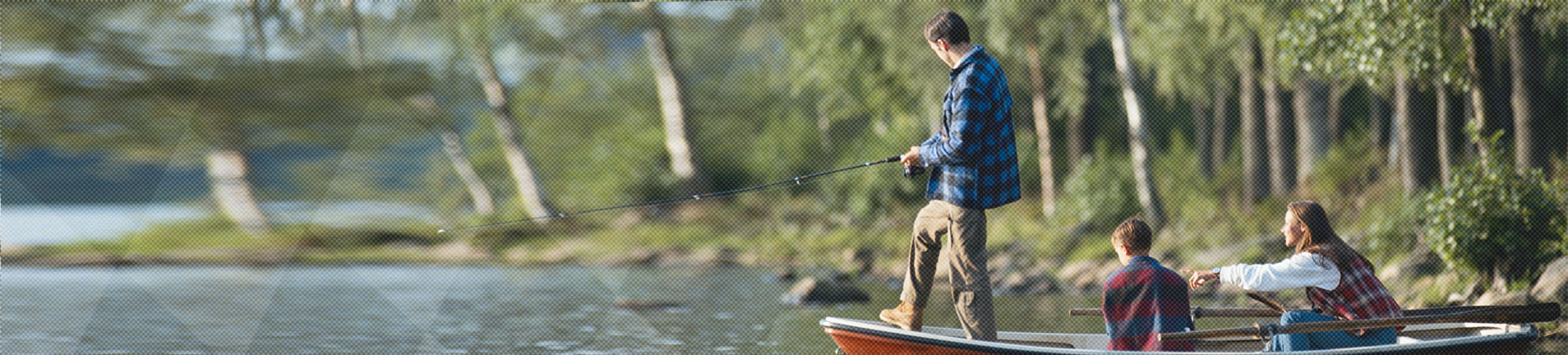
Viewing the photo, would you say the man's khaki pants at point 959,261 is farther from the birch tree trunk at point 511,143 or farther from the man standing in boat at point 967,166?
the birch tree trunk at point 511,143

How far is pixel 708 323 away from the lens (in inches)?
358

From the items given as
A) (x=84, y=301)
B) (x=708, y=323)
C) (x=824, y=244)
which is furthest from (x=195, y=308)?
(x=824, y=244)

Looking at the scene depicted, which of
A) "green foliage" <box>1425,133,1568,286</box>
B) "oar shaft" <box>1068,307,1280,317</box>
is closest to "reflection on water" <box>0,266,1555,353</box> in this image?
"green foliage" <box>1425,133,1568,286</box>

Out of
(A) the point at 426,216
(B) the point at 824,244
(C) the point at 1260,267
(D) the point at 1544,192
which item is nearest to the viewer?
(A) the point at 426,216

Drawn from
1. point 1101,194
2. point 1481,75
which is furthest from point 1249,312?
point 1101,194

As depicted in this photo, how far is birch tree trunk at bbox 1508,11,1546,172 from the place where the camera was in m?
9.22

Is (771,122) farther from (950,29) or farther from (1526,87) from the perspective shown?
(950,29)

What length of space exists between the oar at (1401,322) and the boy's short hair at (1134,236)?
315 mm

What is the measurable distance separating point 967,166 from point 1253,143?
38.5 ft

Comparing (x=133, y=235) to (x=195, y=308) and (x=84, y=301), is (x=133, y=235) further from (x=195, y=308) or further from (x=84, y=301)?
(x=84, y=301)

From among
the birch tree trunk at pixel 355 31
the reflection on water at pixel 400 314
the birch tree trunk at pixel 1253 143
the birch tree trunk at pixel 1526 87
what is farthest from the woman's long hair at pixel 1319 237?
the birch tree trunk at pixel 1253 143

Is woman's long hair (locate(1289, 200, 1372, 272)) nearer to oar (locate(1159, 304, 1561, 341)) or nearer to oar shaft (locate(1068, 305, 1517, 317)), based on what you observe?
oar (locate(1159, 304, 1561, 341))

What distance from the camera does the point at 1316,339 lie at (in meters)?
5.23

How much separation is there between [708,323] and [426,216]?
4.73 m
